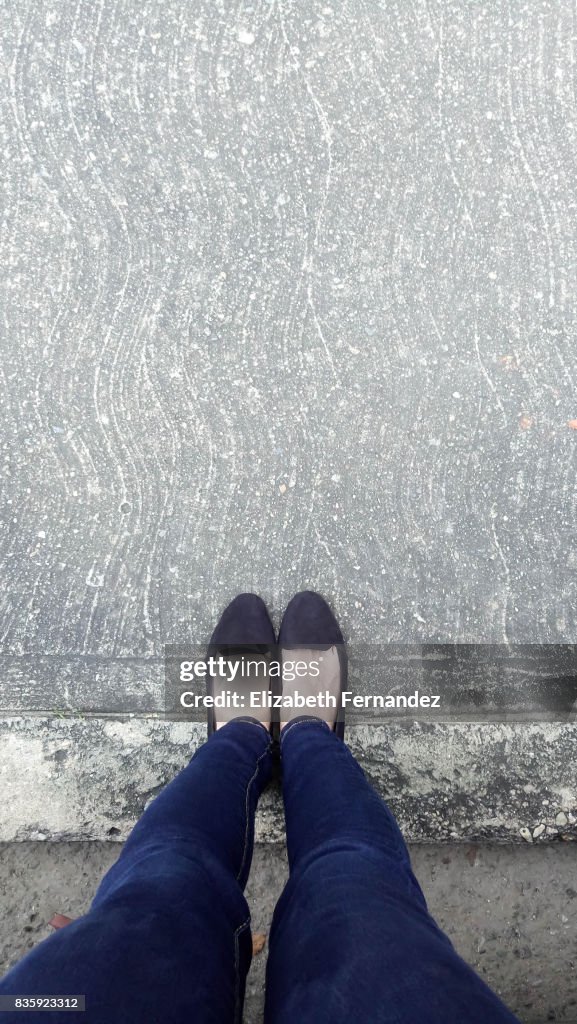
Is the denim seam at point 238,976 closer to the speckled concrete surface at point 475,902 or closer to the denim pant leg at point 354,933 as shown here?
the denim pant leg at point 354,933

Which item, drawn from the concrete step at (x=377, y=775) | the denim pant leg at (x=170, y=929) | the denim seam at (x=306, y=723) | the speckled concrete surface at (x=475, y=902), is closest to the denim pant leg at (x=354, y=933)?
the denim pant leg at (x=170, y=929)

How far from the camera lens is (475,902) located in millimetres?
1627

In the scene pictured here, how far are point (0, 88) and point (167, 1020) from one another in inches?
88.8

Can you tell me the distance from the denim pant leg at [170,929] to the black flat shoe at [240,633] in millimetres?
359

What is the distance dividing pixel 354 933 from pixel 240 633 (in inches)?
34.2

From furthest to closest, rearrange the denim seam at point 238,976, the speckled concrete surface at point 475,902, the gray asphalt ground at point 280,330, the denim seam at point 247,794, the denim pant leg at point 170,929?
the gray asphalt ground at point 280,330
the speckled concrete surface at point 475,902
the denim seam at point 247,794
the denim seam at point 238,976
the denim pant leg at point 170,929

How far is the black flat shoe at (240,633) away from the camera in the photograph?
5.58 feet

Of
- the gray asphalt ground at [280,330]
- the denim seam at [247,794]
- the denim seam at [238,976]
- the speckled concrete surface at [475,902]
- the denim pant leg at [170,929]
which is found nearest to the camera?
the denim pant leg at [170,929]

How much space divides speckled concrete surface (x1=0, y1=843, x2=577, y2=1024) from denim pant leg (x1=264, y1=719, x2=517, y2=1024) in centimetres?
50

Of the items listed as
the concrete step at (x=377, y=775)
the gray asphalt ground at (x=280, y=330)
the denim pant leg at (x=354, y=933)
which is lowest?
the concrete step at (x=377, y=775)

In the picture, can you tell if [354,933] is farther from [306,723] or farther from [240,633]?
[240,633]

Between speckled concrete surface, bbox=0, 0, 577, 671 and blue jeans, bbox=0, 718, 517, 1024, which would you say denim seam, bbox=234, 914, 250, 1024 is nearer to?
blue jeans, bbox=0, 718, 517, 1024

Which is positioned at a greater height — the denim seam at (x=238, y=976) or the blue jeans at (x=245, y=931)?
the blue jeans at (x=245, y=931)

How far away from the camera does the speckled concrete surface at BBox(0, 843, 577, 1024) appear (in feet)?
5.21
